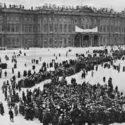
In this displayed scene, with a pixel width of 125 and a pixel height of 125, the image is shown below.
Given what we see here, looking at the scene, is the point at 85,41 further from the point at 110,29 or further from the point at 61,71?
the point at 61,71

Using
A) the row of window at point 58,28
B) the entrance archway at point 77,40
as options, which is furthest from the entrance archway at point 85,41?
the row of window at point 58,28

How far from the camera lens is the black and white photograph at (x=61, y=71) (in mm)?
23172

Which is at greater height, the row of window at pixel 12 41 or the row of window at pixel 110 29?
the row of window at pixel 110 29

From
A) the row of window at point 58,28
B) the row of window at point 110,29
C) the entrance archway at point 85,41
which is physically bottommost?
the entrance archway at point 85,41

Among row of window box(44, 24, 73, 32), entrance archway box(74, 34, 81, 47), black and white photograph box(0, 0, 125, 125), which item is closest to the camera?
black and white photograph box(0, 0, 125, 125)

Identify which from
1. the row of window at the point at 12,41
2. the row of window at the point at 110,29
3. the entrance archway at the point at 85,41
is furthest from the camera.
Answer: the row of window at the point at 110,29

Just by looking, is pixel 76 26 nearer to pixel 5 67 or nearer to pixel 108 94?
pixel 5 67

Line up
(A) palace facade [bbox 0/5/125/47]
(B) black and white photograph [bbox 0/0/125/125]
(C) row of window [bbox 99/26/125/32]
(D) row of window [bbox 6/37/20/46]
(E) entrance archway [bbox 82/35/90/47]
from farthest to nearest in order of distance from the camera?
1. (C) row of window [bbox 99/26/125/32]
2. (E) entrance archway [bbox 82/35/90/47]
3. (A) palace facade [bbox 0/5/125/47]
4. (D) row of window [bbox 6/37/20/46]
5. (B) black and white photograph [bbox 0/0/125/125]

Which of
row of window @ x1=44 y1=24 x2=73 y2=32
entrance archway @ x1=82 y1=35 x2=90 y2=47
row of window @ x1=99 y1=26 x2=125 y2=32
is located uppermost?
row of window @ x1=44 y1=24 x2=73 y2=32

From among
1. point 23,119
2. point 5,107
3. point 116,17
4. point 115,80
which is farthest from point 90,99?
point 116,17

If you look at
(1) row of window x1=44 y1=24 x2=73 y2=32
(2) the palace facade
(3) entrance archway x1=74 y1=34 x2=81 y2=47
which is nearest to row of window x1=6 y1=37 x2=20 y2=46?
(2) the palace facade

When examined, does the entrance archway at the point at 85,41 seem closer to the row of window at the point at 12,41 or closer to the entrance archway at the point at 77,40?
the entrance archway at the point at 77,40

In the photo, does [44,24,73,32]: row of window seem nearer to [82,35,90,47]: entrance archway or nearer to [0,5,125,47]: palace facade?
[0,5,125,47]: palace facade

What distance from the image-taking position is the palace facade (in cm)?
7838
